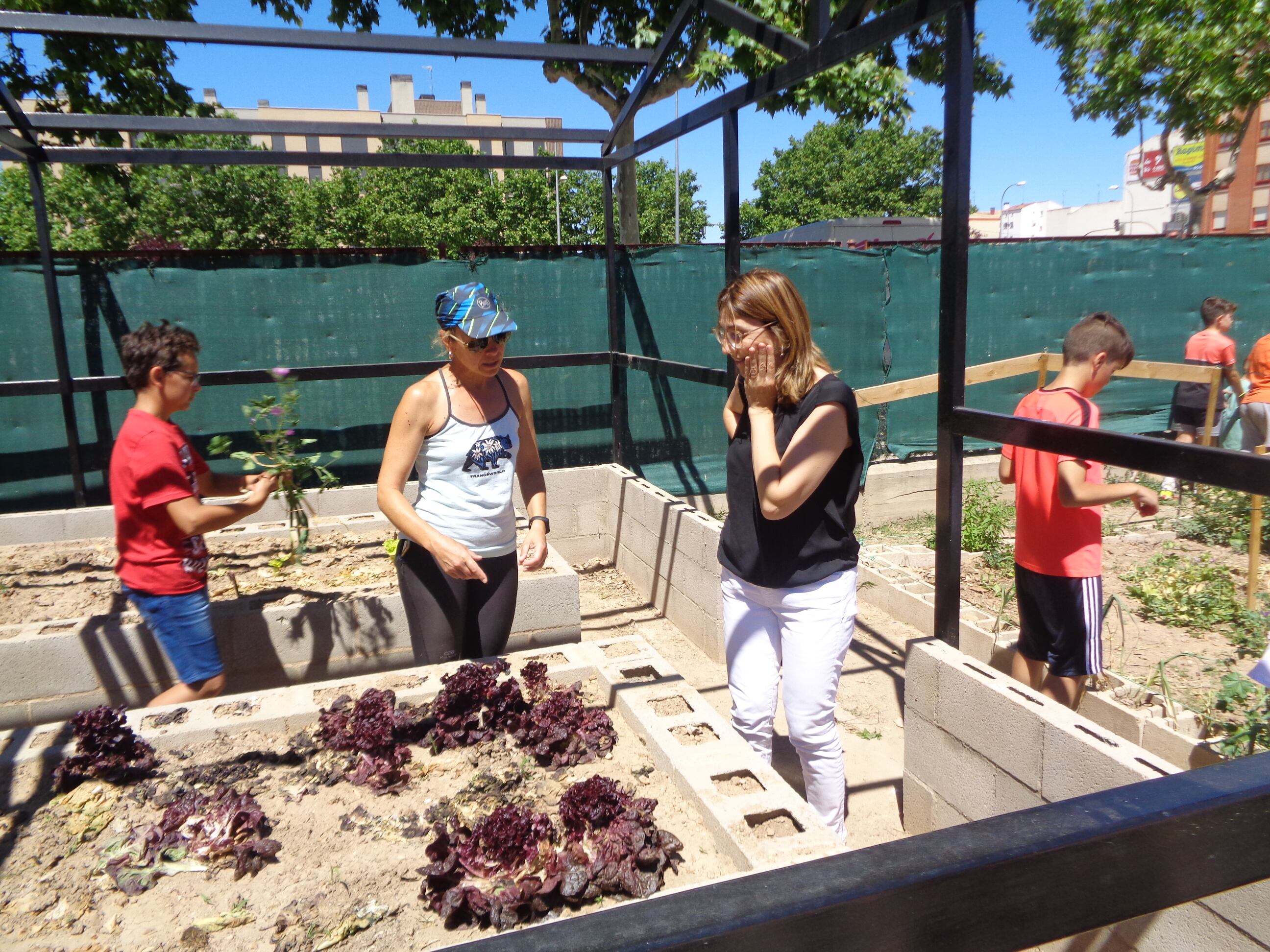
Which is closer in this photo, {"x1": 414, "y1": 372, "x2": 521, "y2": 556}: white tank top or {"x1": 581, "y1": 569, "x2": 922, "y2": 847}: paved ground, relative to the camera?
{"x1": 414, "y1": 372, "x2": 521, "y2": 556}: white tank top

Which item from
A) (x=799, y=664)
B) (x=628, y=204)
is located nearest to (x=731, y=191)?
(x=799, y=664)

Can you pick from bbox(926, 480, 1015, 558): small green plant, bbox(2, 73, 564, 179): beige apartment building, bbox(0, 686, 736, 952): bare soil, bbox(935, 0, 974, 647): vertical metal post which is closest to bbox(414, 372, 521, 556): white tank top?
bbox(0, 686, 736, 952): bare soil

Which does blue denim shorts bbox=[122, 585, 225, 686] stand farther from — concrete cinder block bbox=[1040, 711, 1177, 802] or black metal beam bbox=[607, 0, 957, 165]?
black metal beam bbox=[607, 0, 957, 165]

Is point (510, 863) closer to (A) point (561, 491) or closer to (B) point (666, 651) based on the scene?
(B) point (666, 651)

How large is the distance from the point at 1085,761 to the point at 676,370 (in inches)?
155

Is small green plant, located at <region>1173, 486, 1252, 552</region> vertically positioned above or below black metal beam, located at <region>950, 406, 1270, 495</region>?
below

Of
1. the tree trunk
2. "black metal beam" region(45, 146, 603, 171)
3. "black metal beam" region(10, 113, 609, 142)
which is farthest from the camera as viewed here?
the tree trunk

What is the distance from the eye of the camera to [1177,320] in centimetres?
841

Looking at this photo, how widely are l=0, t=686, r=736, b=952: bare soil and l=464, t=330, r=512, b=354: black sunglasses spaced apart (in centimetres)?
135

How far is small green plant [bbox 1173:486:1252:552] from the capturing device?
6184 mm

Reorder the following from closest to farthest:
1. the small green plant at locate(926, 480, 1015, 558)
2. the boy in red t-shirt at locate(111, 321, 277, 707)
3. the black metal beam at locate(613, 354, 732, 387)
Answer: the boy in red t-shirt at locate(111, 321, 277, 707)
the black metal beam at locate(613, 354, 732, 387)
the small green plant at locate(926, 480, 1015, 558)

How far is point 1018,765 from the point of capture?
2.63 meters

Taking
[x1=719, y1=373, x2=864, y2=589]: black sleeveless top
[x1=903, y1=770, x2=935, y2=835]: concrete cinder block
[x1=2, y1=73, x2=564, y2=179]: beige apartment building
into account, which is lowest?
[x1=903, y1=770, x2=935, y2=835]: concrete cinder block

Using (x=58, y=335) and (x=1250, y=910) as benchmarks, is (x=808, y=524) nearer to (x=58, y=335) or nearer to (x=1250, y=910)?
(x=1250, y=910)
